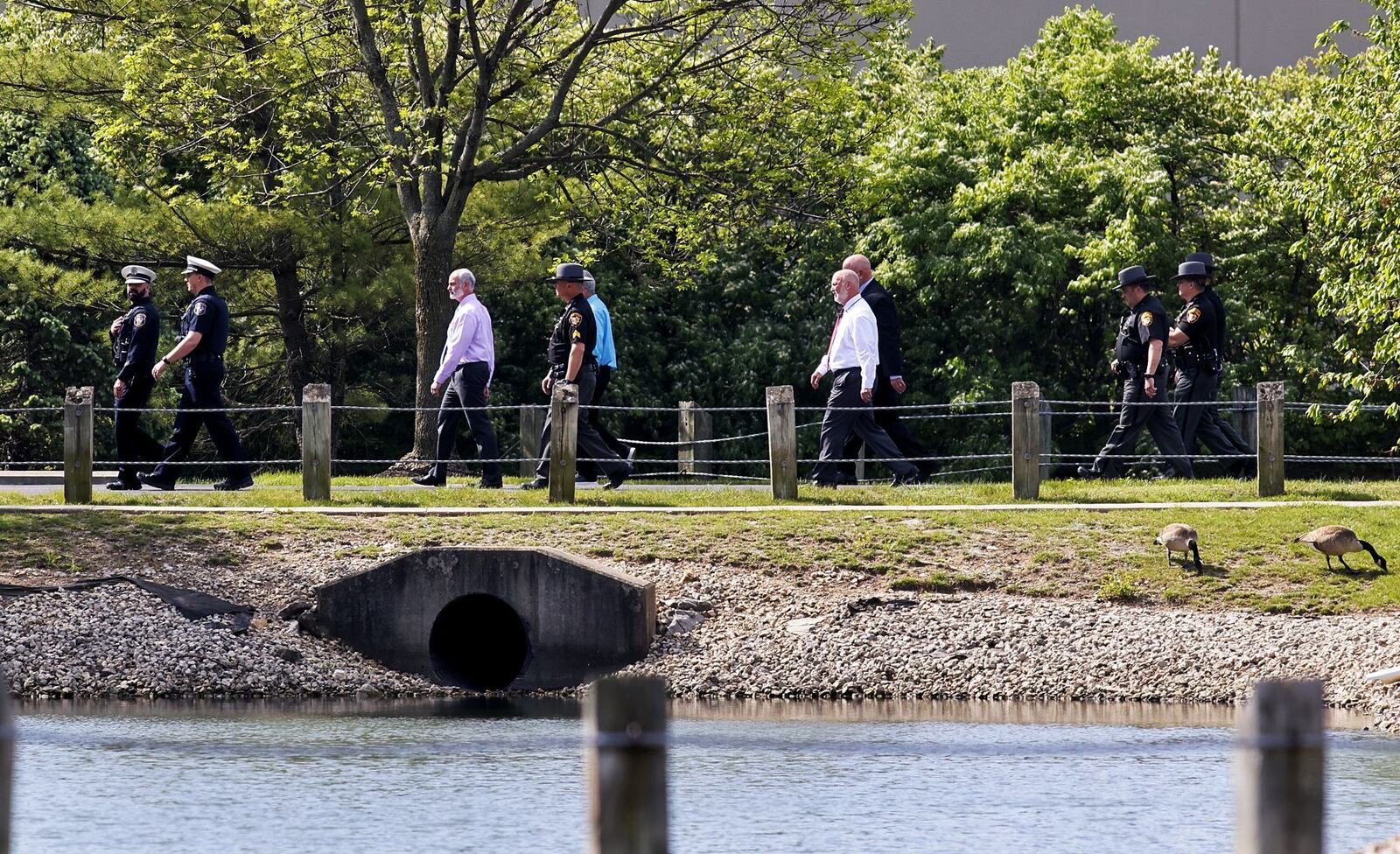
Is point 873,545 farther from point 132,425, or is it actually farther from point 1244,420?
point 1244,420

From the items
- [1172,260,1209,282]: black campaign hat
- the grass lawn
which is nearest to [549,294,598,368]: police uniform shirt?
the grass lawn

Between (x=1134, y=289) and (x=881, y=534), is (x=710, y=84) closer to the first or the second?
(x=1134, y=289)

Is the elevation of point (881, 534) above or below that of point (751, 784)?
above

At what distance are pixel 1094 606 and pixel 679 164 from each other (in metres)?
9.62

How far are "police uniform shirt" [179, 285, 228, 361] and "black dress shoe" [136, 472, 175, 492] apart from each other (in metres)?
1.14

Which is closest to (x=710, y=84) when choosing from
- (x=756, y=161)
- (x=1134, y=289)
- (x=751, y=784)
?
(x=756, y=161)

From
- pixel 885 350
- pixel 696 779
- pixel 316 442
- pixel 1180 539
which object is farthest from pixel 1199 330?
pixel 696 779

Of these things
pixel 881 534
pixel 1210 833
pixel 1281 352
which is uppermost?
pixel 1281 352

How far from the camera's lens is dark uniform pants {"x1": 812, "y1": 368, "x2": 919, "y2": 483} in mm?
17812

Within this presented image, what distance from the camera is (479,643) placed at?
16.8 m

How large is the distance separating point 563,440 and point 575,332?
120 cm

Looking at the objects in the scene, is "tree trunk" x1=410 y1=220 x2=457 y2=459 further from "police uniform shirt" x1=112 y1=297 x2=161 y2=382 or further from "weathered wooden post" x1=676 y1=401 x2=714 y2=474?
"police uniform shirt" x1=112 y1=297 x2=161 y2=382

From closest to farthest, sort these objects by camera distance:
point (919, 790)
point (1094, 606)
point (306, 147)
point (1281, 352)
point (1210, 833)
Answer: point (1210, 833)
point (919, 790)
point (1094, 606)
point (306, 147)
point (1281, 352)

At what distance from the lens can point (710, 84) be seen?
73.4 ft
